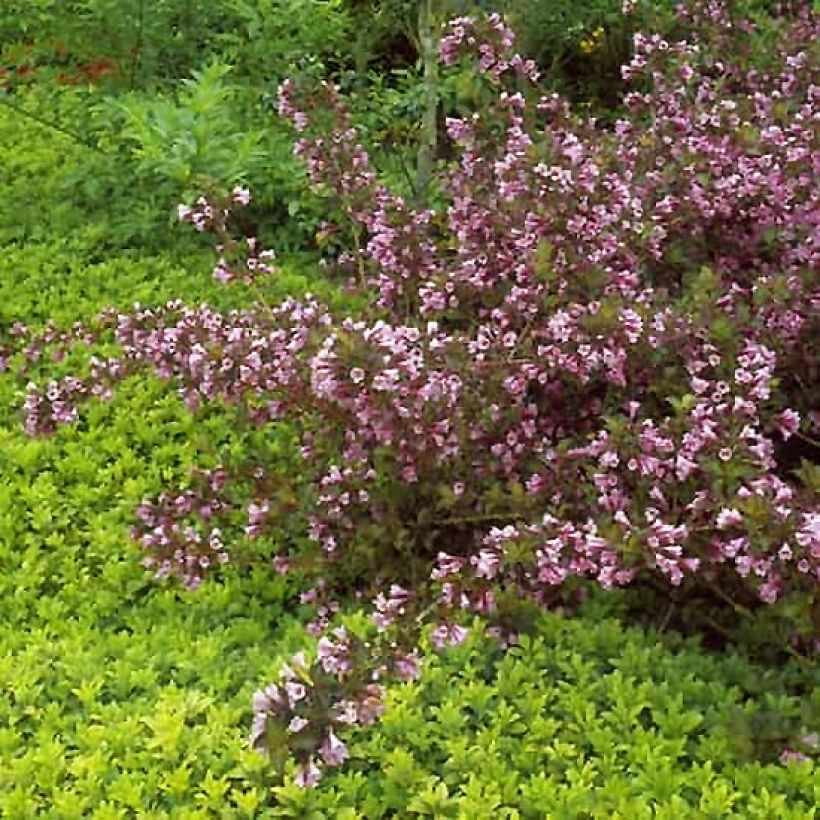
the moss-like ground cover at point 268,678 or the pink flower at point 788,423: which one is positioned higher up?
the pink flower at point 788,423

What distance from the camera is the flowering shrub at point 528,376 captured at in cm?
297

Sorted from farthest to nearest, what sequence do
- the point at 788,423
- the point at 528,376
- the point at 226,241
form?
the point at 226,241 → the point at 528,376 → the point at 788,423

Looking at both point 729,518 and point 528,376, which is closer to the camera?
point 729,518

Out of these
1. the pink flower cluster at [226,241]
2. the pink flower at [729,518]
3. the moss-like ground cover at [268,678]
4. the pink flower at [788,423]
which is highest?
the pink flower at [788,423]

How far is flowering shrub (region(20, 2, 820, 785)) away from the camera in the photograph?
9.75ft

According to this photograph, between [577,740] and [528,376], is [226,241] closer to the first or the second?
[528,376]

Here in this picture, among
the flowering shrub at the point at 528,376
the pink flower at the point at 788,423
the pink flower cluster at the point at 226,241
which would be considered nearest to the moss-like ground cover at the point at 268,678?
the flowering shrub at the point at 528,376

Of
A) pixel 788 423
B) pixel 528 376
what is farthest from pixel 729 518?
pixel 528 376

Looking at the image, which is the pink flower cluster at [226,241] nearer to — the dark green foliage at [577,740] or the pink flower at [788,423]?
the dark green foliage at [577,740]

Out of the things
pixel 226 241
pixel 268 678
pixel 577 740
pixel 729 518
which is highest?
pixel 729 518

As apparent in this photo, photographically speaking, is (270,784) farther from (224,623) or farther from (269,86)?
(269,86)

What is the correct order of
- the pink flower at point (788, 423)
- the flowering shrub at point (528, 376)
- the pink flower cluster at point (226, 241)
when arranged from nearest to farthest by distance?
the flowering shrub at point (528, 376) → the pink flower at point (788, 423) → the pink flower cluster at point (226, 241)

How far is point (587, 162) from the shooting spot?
3.69m

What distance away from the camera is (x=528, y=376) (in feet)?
11.0
